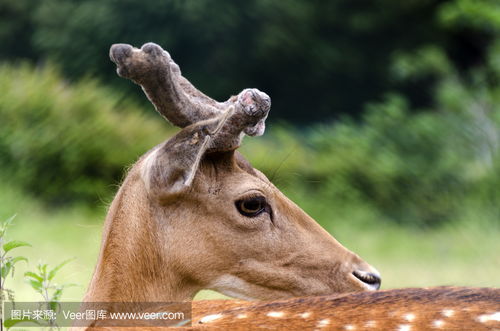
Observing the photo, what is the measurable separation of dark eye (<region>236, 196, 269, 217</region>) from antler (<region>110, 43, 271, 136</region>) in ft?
0.99

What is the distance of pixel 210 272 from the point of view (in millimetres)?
3932

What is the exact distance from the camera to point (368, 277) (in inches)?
164

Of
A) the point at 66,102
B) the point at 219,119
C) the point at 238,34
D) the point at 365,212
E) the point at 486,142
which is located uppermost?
the point at 238,34

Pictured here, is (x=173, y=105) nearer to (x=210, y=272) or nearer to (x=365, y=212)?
(x=210, y=272)

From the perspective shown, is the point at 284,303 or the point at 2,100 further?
the point at 2,100

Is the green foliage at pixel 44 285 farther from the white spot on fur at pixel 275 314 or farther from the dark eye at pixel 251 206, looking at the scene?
the white spot on fur at pixel 275 314

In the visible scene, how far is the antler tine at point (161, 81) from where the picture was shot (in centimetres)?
361

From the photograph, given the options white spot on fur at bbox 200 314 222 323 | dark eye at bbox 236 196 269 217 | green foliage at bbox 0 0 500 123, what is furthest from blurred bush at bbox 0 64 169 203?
white spot on fur at bbox 200 314 222 323

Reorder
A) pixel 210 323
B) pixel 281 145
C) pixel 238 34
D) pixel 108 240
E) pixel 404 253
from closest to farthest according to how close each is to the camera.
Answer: pixel 210 323 < pixel 108 240 < pixel 404 253 < pixel 281 145 < pixel 238 34

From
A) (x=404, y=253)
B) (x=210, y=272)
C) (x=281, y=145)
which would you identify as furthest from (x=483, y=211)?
(x=210, y=272)

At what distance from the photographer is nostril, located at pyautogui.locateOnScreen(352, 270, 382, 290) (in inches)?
163

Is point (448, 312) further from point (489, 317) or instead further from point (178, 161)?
point (178, 161)

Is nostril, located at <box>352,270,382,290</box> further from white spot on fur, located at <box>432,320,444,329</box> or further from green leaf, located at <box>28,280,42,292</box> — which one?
green leaf, located at <box>28,280,42,292</box>

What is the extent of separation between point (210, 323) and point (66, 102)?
10812mm
